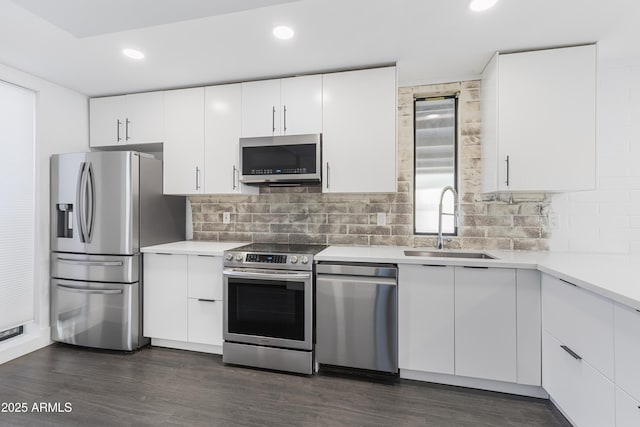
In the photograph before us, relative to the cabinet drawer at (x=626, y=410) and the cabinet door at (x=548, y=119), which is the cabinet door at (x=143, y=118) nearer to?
the cabinet door at (x=548, y=119)

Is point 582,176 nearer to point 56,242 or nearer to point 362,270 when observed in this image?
point 362,270

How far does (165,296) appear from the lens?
2.78 m

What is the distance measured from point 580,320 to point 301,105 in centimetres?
242

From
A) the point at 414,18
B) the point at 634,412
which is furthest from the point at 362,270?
the point at 414,18

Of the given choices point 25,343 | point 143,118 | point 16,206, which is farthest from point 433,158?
point 25,343

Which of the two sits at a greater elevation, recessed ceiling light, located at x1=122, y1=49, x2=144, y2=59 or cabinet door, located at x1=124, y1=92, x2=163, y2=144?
recessed ceiling light, located at x1=122, y1=49, x2=144, y2=59

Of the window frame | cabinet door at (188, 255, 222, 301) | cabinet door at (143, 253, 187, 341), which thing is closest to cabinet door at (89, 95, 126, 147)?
cabinet door at (143, 253, 187, 341)

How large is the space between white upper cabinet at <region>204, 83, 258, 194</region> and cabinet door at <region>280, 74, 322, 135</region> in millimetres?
467

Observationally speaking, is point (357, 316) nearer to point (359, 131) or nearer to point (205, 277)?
point (205, 277)

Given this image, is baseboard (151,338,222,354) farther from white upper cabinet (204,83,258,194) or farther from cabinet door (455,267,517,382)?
cabinet door (455,267,517,382)

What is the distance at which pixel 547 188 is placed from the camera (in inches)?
88.0

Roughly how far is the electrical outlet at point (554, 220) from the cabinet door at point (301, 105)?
6.83 ft

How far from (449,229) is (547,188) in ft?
2.64

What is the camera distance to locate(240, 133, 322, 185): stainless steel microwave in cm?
261
